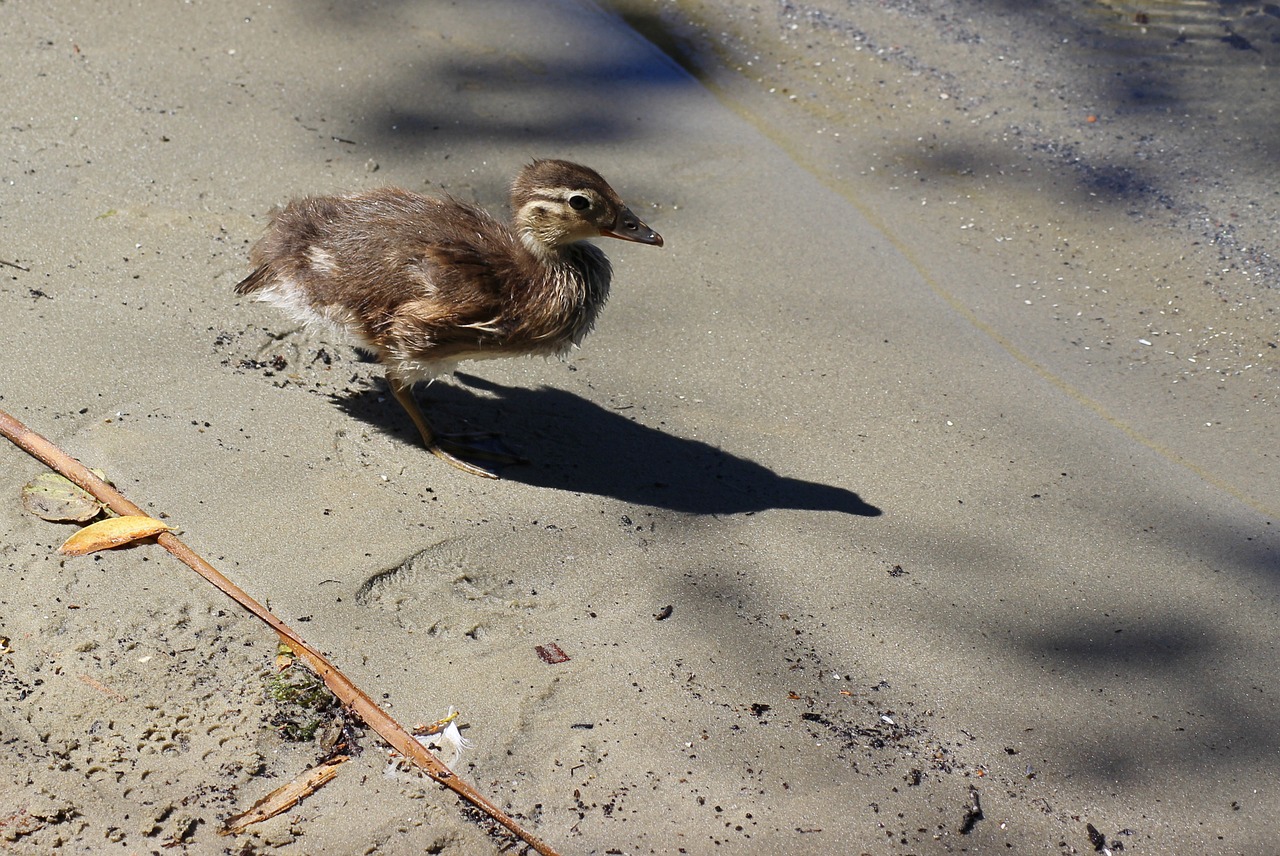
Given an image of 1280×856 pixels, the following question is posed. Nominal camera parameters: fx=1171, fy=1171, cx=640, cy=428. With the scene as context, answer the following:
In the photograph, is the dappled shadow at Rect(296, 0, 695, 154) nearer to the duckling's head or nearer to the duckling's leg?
the duckling's head

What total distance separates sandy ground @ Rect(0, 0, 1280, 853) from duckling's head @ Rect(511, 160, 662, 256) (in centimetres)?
76

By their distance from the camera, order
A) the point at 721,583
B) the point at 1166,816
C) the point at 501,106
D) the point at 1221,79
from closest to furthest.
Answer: the point at 1166,816, the point at 721,583, the point at 501,106, the point at 1221,79

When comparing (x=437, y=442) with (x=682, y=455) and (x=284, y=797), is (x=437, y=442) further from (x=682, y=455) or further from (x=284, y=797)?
(x=284, y=797)

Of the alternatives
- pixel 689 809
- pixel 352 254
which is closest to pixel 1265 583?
pixel 689 809

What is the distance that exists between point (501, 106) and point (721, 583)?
12.2 feet

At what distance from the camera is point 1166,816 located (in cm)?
329

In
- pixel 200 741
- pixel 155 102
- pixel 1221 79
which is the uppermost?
pixel 1221 79

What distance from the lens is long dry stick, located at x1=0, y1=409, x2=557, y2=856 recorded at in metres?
3.01

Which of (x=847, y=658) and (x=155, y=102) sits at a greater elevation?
(x=155, y=102)

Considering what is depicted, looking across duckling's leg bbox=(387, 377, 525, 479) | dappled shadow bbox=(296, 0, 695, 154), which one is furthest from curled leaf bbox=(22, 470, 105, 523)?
dappled shadow bbox=(296, 0, 695, 154)

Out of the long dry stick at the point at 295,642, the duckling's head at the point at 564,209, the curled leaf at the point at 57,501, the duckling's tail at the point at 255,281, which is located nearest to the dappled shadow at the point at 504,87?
the duckling's tail at the point at 255,281

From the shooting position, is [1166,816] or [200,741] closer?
[200,741]

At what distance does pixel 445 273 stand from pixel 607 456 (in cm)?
97

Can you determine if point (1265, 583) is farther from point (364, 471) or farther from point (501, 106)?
point (501, 106)
